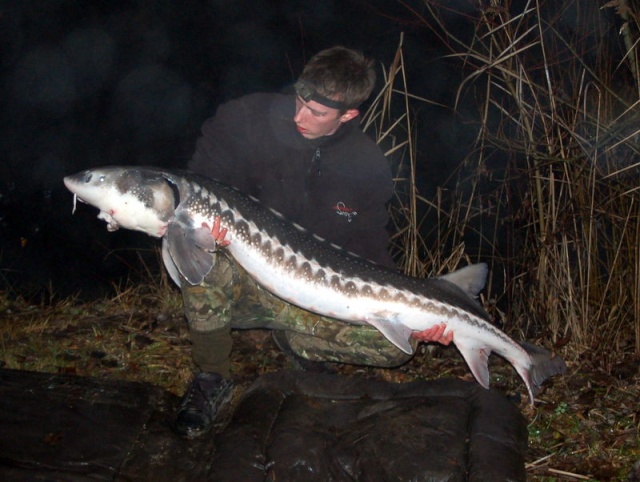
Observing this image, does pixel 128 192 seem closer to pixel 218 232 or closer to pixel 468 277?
pixel 218 232

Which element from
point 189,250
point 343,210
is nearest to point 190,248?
point 189,250

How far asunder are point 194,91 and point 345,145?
10.4 m

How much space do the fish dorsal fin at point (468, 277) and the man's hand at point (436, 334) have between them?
289 mm

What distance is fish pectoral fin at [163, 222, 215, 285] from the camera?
341 cm

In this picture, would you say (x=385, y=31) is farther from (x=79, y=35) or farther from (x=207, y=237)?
(x=207, y=237)

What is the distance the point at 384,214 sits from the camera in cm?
416

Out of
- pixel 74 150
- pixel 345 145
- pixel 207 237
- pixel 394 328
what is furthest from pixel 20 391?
pixel 74 150

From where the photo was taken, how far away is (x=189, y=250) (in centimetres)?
342

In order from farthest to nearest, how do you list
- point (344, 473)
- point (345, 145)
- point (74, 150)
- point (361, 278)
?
point (74, 150) < point (345, 145) < point (361, 278) < point (344, 473)

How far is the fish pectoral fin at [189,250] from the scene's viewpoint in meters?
3.41

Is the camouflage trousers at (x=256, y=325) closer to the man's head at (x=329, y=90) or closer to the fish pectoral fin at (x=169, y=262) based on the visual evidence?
the fish pectoral fin at (x=169, y=262)

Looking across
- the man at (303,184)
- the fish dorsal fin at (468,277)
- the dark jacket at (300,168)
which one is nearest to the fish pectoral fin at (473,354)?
the man at (303,184)

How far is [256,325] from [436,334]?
1.03 metres

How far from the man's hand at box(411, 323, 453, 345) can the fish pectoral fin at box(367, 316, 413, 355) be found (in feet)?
0.32
